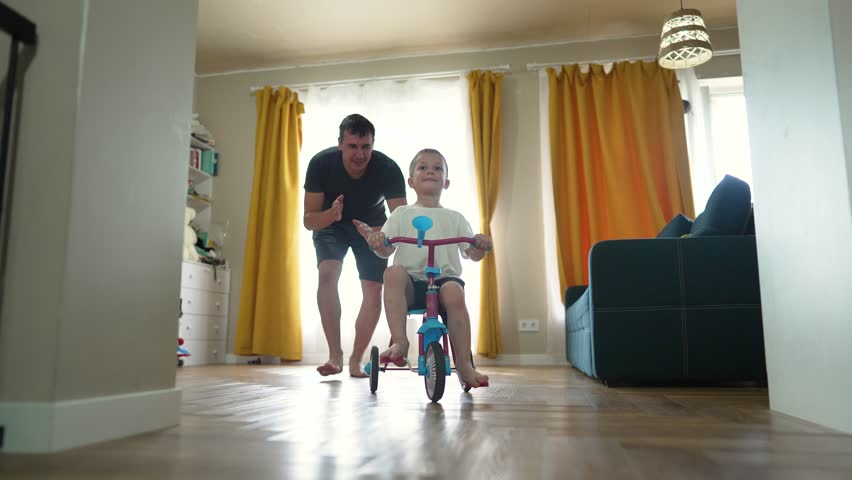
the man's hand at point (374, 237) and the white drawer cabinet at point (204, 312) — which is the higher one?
the man's hand at point (374, 237)

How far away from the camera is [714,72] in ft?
15.6

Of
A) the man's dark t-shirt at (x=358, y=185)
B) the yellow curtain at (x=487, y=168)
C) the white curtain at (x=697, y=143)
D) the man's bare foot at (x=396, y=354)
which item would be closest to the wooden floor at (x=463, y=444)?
the man's bare foot at (x=396, y=354)

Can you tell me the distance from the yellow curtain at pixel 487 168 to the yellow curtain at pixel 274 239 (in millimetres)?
1448

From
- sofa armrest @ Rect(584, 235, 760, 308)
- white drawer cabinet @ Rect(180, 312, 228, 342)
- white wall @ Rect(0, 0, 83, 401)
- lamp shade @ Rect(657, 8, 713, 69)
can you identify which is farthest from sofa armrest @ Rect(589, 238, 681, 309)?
white drawer cabinet @ Rect(180, 312, 228, 342)

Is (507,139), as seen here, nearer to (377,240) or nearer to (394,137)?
(394,137)

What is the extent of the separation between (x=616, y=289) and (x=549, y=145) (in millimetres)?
2579

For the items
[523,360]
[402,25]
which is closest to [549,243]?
[523,360]

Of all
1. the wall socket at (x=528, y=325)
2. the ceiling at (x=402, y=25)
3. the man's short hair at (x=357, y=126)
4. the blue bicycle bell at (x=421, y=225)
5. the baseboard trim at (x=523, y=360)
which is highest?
→ the ceiling at (x=402, y=25)

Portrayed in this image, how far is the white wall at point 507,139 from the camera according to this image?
4.69m

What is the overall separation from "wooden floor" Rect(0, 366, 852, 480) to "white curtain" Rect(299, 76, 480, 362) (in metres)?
3.07

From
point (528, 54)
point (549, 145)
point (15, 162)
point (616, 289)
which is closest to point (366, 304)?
point (616, 289)

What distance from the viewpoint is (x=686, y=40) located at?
11.4 ft

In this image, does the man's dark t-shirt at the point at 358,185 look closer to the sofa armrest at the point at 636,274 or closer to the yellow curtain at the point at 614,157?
the sofa armrest at the point at 636,274

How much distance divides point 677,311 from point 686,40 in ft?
6.18
